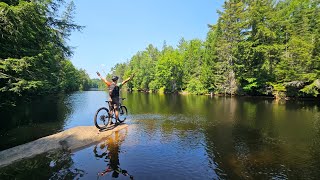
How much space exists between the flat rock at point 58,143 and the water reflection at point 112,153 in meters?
0.49

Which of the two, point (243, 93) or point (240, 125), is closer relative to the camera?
point (240, 125)

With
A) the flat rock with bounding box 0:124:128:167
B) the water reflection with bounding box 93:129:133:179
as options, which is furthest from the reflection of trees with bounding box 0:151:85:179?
the water reflection with bounding box 93:129:133:179

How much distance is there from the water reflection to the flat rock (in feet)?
1.60

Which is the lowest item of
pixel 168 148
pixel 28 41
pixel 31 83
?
pixel 168 148

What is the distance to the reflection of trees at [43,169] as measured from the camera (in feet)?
22.2

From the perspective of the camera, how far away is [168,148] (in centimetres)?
980

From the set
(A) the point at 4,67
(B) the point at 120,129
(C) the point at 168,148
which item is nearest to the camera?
(C) the point at 168,148

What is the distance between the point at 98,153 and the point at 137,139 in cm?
249

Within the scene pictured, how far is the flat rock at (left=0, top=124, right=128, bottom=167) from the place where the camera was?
8133 millimetres

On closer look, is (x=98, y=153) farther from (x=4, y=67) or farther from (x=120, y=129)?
(x=4, y=67)

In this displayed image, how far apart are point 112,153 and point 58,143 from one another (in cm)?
235

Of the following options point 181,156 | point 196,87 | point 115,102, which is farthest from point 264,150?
point 196,87

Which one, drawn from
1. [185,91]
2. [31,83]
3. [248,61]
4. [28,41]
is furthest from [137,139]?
[185,91]

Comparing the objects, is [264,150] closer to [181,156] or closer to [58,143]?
[181,156]
